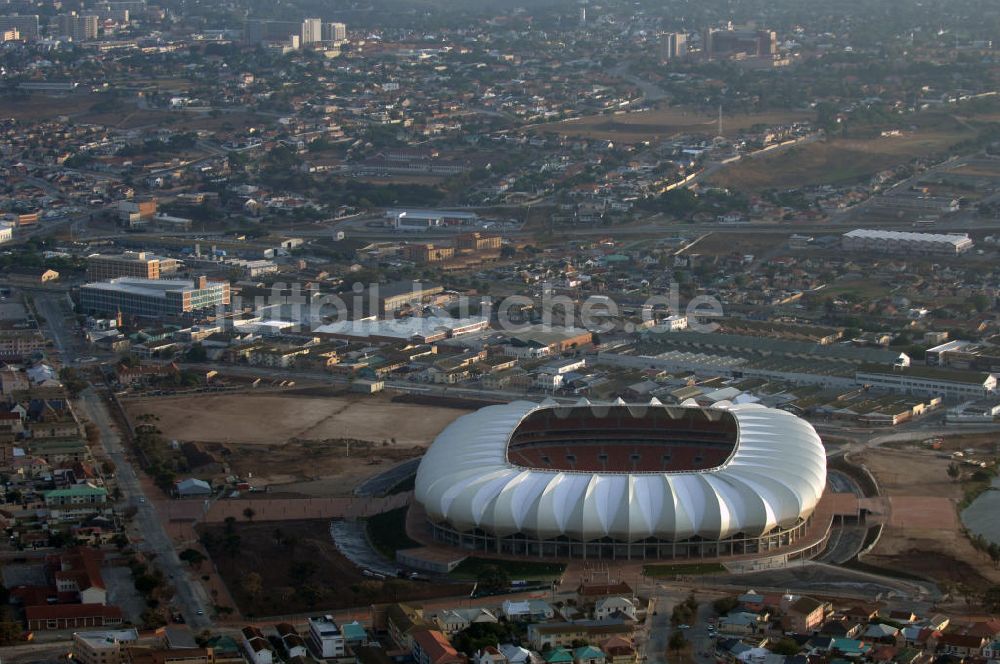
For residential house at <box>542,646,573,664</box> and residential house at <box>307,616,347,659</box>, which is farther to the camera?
residential house at <box>307,616,347,659</box>

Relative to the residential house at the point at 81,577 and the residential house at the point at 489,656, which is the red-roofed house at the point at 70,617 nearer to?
the residential house at the point at 81,577

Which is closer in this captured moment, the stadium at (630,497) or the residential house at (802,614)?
the residential house at (802,614)

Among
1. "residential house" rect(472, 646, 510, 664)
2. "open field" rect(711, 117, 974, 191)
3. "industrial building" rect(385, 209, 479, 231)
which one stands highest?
"residential house" rect(472, 646, 510, 664)

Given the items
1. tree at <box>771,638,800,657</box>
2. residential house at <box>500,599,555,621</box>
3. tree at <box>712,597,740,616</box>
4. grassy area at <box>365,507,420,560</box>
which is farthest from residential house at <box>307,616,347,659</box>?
tree at <box>771,638,800,657</box>

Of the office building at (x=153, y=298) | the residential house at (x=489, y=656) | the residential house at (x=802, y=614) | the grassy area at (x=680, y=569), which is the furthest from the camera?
the office building at (x=153, y=298)

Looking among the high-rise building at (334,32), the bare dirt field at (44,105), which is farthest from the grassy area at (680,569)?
the high-rise building at (334,32)

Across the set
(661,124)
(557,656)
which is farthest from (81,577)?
(661,124)

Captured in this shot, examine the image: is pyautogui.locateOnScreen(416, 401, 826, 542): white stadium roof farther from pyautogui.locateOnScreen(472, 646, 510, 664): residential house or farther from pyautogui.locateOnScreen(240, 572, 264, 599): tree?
pyautogui.locateOnScreen(472, 646, 510, 664): residential house
